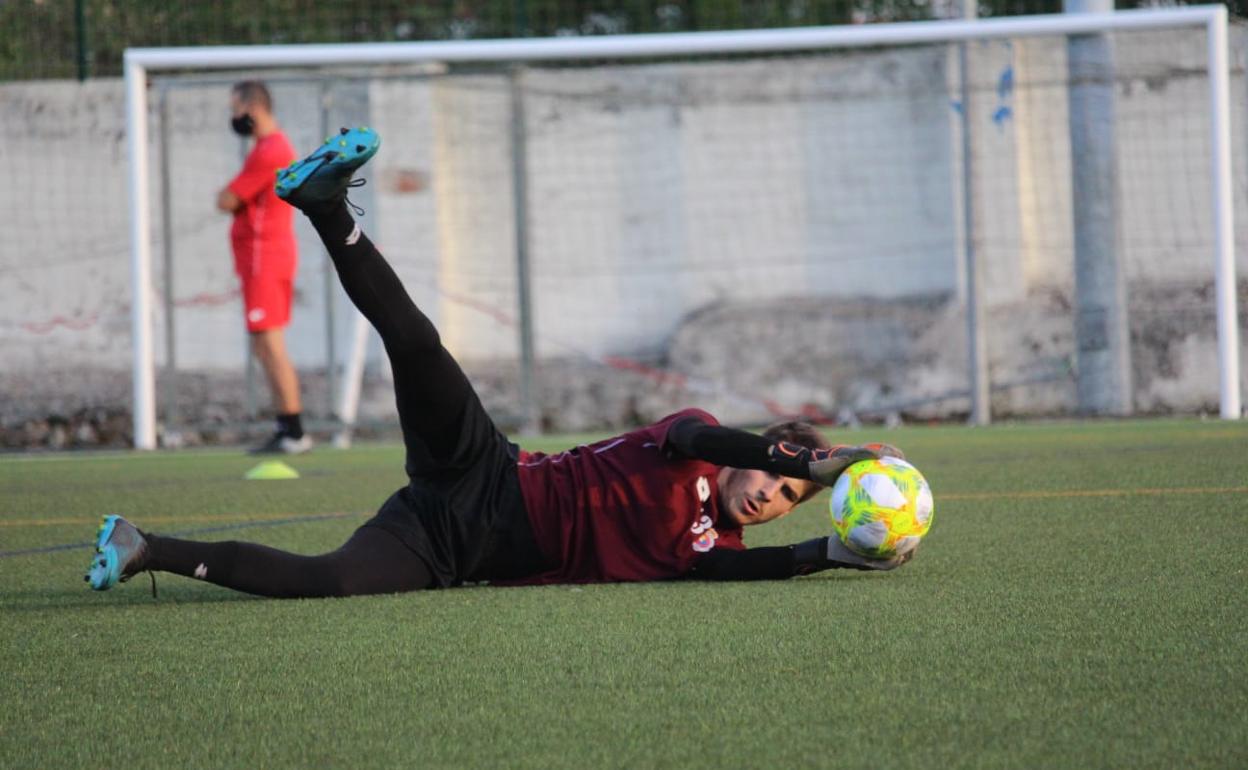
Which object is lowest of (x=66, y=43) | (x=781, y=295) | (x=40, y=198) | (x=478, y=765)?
(x=478, y=765)

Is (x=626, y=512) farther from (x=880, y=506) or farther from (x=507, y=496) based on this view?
(x=880, y=506)

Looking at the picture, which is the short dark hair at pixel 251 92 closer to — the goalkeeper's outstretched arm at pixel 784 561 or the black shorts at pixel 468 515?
the black shorts at pixel 468 515

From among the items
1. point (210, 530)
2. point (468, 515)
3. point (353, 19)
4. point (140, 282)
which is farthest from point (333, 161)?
point (353, 19)

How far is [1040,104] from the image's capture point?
12.4 m

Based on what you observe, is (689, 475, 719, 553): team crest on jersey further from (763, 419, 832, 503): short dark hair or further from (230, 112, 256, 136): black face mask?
(230, 112, 256, 136): black face mask

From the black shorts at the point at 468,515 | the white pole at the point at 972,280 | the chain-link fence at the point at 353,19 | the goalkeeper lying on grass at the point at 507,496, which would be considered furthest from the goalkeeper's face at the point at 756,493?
the chain-link fence at the point at 353,19

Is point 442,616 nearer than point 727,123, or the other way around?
point 442,616

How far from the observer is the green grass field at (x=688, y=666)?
2123mm

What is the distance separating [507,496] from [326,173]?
899 mm

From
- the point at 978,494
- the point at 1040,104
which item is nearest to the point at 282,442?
the point at 978,494

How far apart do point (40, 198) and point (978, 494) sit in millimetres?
9996

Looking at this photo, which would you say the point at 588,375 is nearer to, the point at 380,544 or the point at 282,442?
the point at 282,442

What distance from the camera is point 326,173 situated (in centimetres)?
379

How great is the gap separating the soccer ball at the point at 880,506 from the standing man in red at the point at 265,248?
5724mm
